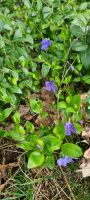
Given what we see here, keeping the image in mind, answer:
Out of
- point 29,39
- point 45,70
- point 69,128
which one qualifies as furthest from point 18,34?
point 69,128

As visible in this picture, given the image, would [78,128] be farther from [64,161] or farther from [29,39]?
[29,39]

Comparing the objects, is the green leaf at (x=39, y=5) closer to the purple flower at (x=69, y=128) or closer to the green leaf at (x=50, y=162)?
the purple flower at (x=69, y=128)

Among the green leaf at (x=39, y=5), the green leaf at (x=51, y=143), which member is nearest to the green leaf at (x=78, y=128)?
the green leaf at (x=51, y=143)

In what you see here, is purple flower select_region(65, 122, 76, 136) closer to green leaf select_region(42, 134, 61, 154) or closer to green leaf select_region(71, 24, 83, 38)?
green leaf select_region(42, 134, 61, 154)

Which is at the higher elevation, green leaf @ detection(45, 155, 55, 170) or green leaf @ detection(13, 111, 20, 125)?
green leaf @ detection(13, 111, 20, 125)

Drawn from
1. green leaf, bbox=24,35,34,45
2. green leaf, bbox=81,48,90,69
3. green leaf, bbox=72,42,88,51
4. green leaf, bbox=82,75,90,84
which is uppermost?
green leaf, bbox=24,35,34,45

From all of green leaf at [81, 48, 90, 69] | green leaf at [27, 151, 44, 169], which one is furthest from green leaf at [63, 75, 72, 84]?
green leaf at [27, 151, 44, 169]

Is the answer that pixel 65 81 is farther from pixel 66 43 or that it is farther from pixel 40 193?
pixel 40 193

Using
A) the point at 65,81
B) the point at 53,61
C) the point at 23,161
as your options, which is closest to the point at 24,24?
the point at 53,61
